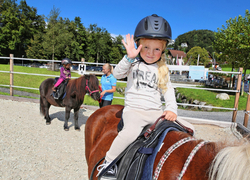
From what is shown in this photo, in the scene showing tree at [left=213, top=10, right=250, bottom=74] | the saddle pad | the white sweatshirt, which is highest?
tree at [left=213, top=10, right=250, bottom=74]

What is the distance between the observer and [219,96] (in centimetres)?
1109

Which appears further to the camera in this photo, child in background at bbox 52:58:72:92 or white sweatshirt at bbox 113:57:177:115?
child in background at bbox 52:58:72:92

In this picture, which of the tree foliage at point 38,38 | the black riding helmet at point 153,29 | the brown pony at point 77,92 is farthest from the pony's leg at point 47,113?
the tree foliage at point 38,38

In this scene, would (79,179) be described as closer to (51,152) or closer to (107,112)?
(51,152)

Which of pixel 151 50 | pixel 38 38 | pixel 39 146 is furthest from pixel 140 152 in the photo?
pixel 38 38

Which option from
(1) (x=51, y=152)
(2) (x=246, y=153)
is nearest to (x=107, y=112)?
(2) (x=246, y=153)

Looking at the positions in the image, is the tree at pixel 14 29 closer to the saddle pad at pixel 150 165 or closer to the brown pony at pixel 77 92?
the brown pony at pixel 77 92

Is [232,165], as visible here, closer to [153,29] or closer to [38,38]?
[153,29]

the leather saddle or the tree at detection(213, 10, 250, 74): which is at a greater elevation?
the tree at detection(213, 10, 250, 74)

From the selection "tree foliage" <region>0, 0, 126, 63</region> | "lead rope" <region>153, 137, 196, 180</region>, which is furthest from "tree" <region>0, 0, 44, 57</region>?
"lead rope" <region>153, 137, 196, 180</region>

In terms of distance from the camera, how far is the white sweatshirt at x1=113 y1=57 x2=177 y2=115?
1.52 metres

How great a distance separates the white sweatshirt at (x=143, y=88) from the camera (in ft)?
5.00

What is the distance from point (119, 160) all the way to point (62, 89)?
3585mm

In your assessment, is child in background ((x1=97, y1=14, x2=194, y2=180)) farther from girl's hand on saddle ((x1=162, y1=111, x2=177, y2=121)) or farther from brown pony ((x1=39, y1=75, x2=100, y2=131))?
brown pony ((x1=39, y1=75, x2=100, y2=131))
